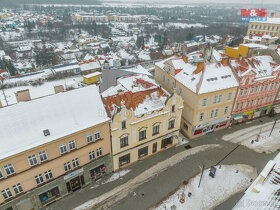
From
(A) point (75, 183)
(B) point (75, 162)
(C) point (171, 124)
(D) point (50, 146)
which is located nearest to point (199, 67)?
(C) point (171, 124)

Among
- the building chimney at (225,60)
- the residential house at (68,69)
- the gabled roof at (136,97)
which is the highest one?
the building chimney at (225,60)

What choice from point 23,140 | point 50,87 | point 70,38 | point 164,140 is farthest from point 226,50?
point 70,38

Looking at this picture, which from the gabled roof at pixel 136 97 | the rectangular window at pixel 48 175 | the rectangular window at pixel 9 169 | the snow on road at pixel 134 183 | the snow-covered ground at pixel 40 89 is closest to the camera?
the rectangular window at pixel 9 169

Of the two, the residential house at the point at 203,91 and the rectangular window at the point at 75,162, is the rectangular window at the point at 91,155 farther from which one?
the residential house at the point at 203,91

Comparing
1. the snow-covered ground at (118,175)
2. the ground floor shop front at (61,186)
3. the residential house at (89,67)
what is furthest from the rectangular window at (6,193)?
the residential house at (89,67)

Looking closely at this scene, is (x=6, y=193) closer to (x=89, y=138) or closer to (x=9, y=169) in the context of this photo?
(x=9, y=169)

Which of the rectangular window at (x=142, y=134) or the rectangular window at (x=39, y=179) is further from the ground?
the rectangular window at (x=142, y=134)

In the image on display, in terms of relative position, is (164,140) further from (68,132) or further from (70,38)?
(70,38)

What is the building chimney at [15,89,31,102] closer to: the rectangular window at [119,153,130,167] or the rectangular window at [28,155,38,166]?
the rectangular window at [28,155,38,166]
